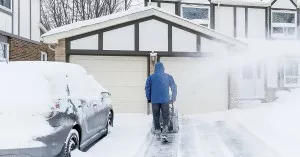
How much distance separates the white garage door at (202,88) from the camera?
544 inches

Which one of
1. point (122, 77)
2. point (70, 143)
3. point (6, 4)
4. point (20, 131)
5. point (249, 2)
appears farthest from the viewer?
point (249, 2)

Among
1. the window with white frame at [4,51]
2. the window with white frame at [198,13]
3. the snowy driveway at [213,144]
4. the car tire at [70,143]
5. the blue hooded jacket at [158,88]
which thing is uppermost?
the window with white frame at [198,13]

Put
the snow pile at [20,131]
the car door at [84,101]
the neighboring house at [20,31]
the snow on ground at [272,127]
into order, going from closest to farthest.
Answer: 1. the snow pile at [20,131]
2. the car door at [84,101]
3. the snow on ground at [272,127]
4. the neighboring house at [20,31]

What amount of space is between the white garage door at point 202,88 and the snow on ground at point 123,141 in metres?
3.21

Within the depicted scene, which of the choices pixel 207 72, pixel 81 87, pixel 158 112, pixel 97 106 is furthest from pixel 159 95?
pixel 207 72

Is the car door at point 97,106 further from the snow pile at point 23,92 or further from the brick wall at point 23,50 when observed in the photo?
the brick wall at point 23,50

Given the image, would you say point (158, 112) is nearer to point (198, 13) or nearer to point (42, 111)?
point (42, 111)

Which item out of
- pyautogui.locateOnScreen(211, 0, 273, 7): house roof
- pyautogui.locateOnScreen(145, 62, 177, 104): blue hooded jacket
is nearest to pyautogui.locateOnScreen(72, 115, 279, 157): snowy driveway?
pyautogui.locateOnScreen(145, 62, 177, 104): blue hooded jacket

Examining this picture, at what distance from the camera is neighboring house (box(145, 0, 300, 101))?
19203mm

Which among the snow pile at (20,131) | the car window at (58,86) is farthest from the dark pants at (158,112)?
the snow pile at (20,131)

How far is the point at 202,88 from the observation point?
13992 millimetres

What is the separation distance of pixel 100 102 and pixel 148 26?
6.26 meters

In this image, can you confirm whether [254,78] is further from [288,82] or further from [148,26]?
[148,26]

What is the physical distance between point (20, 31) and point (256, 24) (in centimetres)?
1221
